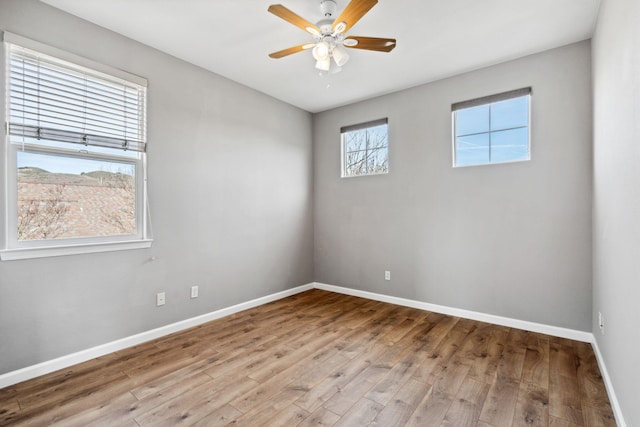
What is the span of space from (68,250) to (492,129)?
4.12m

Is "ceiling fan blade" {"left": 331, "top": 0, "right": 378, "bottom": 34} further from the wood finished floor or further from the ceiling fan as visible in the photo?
the wood finished floor

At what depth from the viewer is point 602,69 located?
2.16 m

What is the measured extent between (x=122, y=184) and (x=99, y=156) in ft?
0.93

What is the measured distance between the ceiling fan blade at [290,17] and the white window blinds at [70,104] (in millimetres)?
1616

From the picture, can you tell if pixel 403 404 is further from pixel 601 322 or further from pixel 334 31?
pixel 334 31

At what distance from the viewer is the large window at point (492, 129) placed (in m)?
3.03

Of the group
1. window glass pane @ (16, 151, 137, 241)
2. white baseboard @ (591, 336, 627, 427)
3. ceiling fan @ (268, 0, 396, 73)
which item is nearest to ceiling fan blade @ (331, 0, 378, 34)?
ceiling fan @ (268, 0, 396, 73)

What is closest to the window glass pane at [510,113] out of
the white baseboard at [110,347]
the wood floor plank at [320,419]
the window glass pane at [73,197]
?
the wood floor plank at [320,419]

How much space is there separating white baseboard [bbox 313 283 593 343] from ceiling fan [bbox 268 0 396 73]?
2.83 metres

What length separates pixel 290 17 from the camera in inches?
78.0

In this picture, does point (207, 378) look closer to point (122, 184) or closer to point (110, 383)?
point (110, 383)

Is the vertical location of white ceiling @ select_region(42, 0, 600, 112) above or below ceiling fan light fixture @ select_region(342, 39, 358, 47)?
above

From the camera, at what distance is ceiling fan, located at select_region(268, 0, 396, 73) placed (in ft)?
6.25

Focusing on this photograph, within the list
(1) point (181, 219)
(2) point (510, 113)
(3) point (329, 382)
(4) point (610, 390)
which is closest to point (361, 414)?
(3) point (329, 382)
